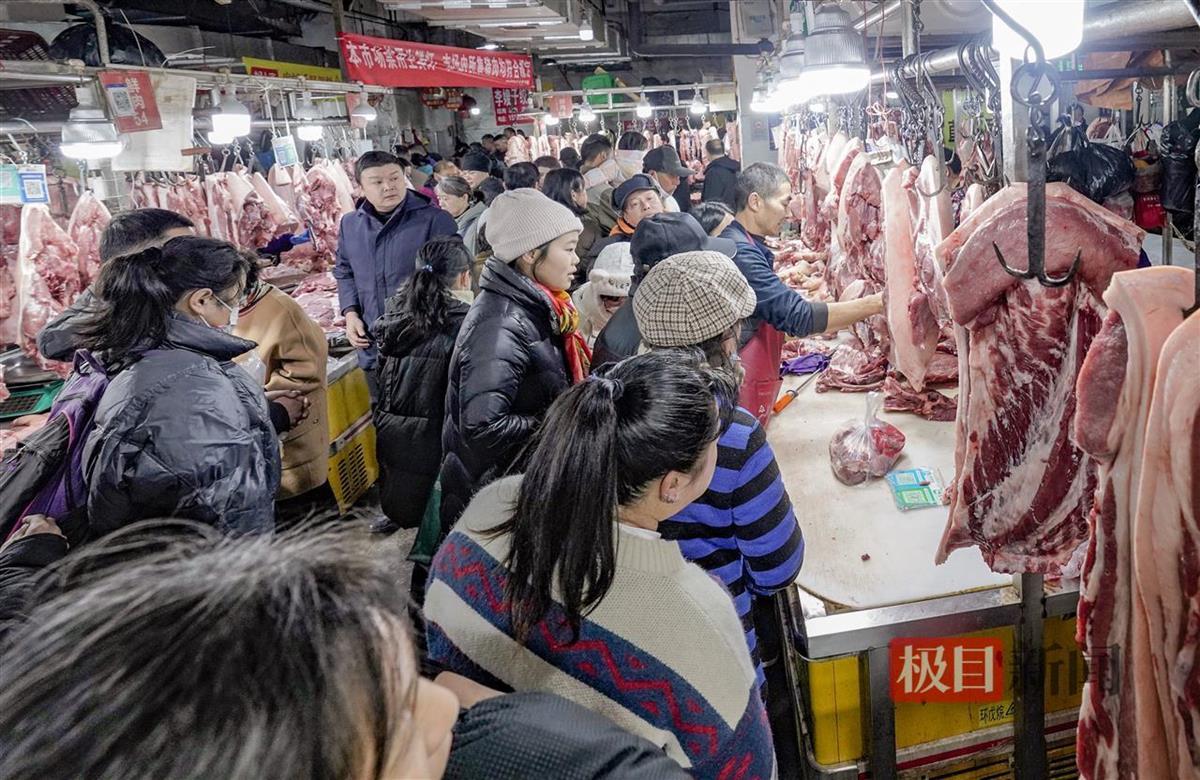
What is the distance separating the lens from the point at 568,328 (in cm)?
304

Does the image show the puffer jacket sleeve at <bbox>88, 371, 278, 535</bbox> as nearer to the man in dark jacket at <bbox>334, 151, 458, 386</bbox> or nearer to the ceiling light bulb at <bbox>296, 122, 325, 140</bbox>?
the man in dark jacket at <bbox>334, 151, 458, 386</bbox>

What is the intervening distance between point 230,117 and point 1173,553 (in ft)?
19.1

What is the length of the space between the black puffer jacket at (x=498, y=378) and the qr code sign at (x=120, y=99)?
328 centimetres

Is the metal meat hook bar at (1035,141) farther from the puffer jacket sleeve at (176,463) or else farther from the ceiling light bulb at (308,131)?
the ceiling light bulb at (308,131)

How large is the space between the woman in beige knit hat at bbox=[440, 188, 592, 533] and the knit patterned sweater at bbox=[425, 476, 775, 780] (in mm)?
1376

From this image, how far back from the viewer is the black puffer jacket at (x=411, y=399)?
3.55m

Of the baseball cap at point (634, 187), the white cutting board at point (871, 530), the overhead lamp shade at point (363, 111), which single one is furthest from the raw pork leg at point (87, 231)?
the white cutting board at point (871, 530)

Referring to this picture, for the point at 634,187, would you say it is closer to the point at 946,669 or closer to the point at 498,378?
the point at 498,378

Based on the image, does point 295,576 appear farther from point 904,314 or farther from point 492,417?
point 904,314

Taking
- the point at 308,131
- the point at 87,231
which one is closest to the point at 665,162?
the point at 308,131

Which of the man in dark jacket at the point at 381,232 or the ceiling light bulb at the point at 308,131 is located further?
the ceiling light bulb at the point at 308,131

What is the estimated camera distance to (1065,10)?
1.29 metres

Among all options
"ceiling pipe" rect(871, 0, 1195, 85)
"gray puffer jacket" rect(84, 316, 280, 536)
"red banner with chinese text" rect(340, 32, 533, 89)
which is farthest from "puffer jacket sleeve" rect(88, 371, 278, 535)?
"red banner with chinese text" rect(340, 32, 533, 89)

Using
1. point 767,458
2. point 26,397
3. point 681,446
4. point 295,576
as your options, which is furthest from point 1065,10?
point 26,397
